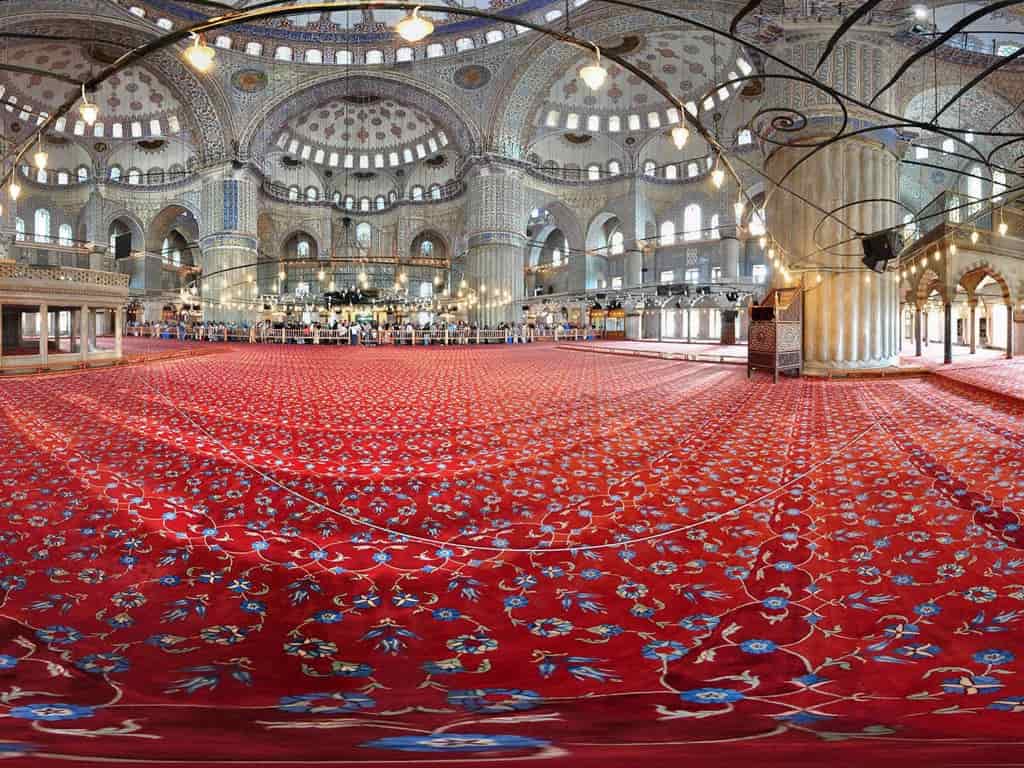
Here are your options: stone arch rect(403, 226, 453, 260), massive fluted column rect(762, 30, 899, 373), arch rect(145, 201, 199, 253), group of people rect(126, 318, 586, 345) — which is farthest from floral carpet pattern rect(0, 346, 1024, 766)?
arch rect(145, 201, 199, 253)

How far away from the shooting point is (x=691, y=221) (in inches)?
1030

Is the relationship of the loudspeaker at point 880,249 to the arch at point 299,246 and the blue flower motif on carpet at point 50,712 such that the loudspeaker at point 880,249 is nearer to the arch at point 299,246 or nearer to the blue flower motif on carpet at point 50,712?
the blue flower motif on carpet at point 50,712

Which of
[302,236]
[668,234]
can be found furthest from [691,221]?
[302,236]

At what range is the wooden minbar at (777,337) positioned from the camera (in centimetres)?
752

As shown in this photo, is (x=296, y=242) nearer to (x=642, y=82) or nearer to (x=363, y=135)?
(x=363, y=135)

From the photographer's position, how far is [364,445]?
11.4 ft

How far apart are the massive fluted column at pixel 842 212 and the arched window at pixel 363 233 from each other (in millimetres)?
27970

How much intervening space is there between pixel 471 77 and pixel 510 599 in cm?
2521

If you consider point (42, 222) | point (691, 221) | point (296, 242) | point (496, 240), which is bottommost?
point (496, 240)

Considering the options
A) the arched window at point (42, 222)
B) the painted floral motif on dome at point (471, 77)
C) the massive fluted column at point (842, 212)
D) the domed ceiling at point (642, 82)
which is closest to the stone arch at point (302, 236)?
the arched window at point (42, 222)

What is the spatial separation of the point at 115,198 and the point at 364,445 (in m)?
32.7

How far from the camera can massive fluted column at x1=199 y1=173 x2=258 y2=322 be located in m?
22.9

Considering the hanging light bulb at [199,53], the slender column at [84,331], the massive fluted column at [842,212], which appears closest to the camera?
the hanging light bulb at [199,53]

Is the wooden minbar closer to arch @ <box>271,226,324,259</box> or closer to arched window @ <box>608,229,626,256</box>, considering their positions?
arched window @ <box>608,229,626,256</box>
